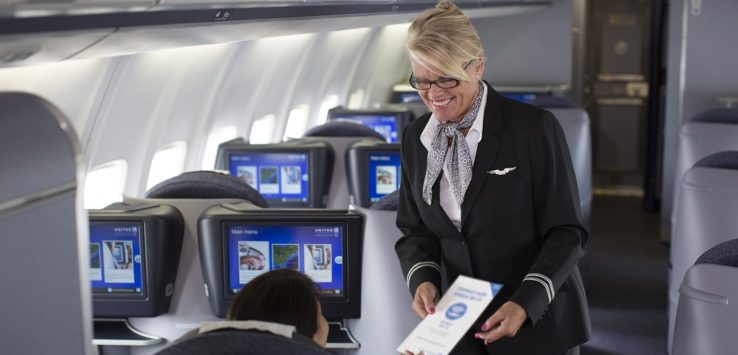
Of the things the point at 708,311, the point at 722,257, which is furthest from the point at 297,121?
the point at 708,311

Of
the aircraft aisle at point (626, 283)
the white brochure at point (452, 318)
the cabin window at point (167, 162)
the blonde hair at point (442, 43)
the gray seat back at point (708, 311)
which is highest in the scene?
the blonde hair at point (442, 43)

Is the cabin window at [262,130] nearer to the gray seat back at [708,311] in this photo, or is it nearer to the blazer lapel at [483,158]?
the gray seat back at [708,311]

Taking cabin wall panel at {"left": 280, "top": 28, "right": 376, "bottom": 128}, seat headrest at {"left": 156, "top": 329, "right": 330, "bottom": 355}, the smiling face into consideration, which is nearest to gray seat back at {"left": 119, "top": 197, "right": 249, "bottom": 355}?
the smiling face

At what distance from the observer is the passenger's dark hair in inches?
84.9

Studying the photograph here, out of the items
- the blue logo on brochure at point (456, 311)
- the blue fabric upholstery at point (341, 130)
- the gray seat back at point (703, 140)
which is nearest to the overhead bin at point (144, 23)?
the blue logo on brochure at point (456, 311)

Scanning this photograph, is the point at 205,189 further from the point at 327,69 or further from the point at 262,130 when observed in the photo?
the point at 327,69

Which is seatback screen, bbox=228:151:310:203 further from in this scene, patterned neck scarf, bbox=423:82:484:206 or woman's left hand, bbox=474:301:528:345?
woman's left hand, bbox=474:301:528:345

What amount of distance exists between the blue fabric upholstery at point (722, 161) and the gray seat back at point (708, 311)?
2.20 meters

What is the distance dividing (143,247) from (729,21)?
7.81 metres

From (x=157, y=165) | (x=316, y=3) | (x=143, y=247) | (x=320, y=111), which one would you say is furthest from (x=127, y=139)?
(x=320, y=111)

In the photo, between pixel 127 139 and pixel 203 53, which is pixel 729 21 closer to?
pixel 203 53

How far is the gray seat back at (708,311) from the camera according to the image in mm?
3631

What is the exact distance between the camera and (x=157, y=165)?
26.7ft

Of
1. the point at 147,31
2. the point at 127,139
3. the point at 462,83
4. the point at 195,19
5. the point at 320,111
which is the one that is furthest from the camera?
the point at 320,111
